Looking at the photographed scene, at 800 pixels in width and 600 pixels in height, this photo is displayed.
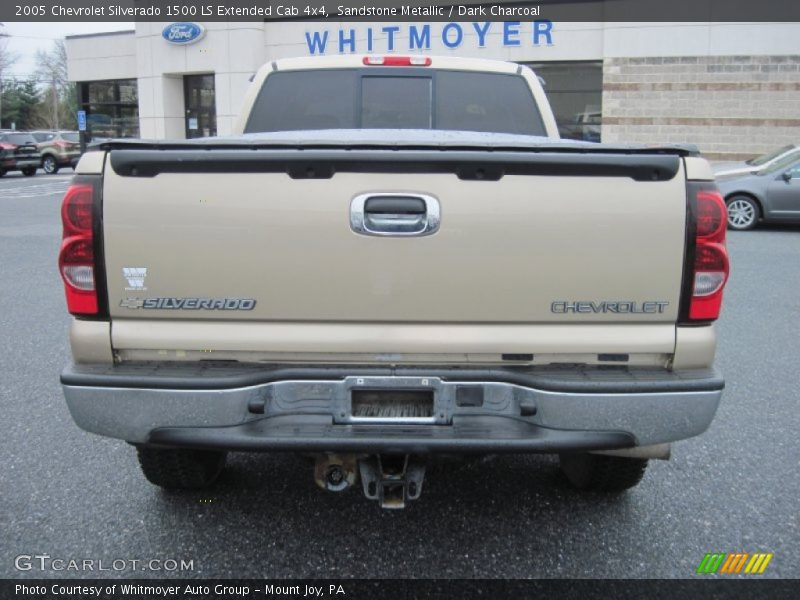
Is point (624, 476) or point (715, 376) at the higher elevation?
point (715, 376)

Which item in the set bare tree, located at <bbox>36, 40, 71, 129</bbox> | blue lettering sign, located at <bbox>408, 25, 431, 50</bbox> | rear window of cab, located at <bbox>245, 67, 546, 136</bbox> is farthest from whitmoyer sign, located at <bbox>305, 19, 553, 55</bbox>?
bare tree, located at <bbox>36, 40, 71, 129</bbox>

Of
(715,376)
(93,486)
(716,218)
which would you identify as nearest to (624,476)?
(715,376)

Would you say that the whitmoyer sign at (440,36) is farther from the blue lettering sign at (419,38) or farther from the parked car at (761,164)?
the parked car at (761,164)

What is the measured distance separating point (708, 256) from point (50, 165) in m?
34.6

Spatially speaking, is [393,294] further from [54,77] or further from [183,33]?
[54,77]

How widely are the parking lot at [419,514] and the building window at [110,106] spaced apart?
30552 millimetres

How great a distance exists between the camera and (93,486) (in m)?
3.77

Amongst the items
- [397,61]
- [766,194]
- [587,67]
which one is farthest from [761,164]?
[397,61]

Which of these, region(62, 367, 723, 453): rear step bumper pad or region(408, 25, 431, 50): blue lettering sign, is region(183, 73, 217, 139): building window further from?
region(62, 367, 723, 453): rear step bumper pad

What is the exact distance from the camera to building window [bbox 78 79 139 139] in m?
32.6

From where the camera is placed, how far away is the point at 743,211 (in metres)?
13.7

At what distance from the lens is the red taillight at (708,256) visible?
268 centimetres

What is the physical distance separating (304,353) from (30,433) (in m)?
2.51

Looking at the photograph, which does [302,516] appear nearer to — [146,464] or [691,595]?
[146,464]
